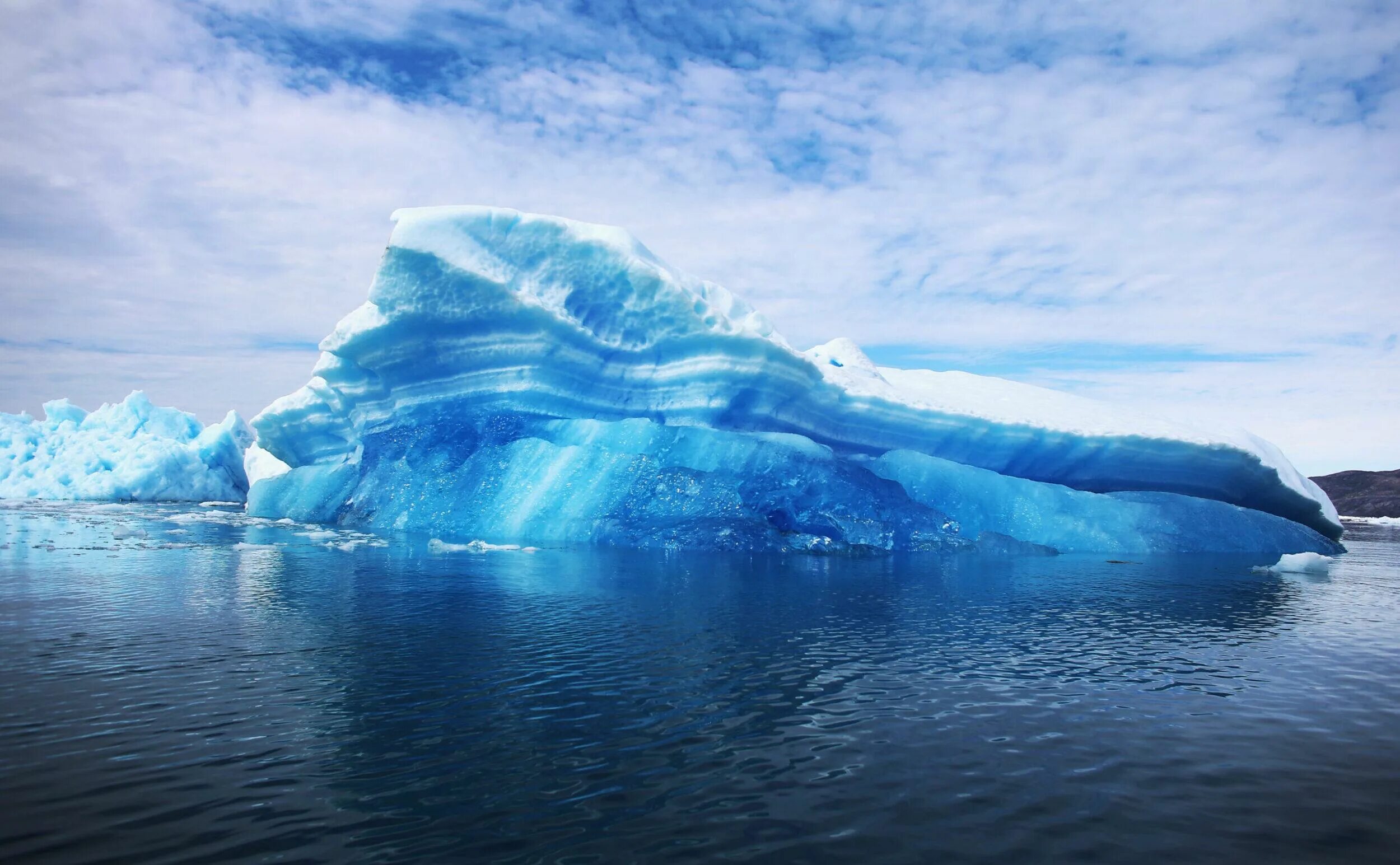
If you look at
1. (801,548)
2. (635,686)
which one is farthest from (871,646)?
(801,548)

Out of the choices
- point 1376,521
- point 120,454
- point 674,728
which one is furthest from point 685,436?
point 1376,521

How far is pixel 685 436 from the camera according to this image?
21.3 metres

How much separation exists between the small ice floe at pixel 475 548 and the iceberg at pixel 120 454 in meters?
28.6

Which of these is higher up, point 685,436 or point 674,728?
point 685,436

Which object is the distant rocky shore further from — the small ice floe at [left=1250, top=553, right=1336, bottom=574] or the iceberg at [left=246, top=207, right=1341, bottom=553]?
the small ice floe at [left=1250, top=553, right=1336, bottom=574]

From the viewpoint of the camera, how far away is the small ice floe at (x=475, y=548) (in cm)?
1727

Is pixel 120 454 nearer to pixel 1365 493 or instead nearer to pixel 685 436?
pixel 685 436

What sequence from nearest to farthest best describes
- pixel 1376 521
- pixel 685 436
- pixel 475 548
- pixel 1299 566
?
pixel 1299 566, pixel 475 548, pixel 685 436, pixel 1376 521

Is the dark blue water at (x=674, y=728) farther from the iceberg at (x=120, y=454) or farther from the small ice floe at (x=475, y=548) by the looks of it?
the iceberg at (x=120, y=454)

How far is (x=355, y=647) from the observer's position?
7.48 m

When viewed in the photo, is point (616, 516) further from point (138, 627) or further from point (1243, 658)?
point (1243, 658)

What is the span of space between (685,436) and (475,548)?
6.17m

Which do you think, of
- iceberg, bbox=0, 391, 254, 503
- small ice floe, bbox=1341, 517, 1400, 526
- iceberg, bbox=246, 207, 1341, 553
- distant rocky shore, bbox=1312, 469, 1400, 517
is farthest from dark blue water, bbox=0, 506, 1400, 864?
distant rocky shore, bbox=1312, 469, 1400, 517

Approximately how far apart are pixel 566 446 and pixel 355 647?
14364 millimetres
